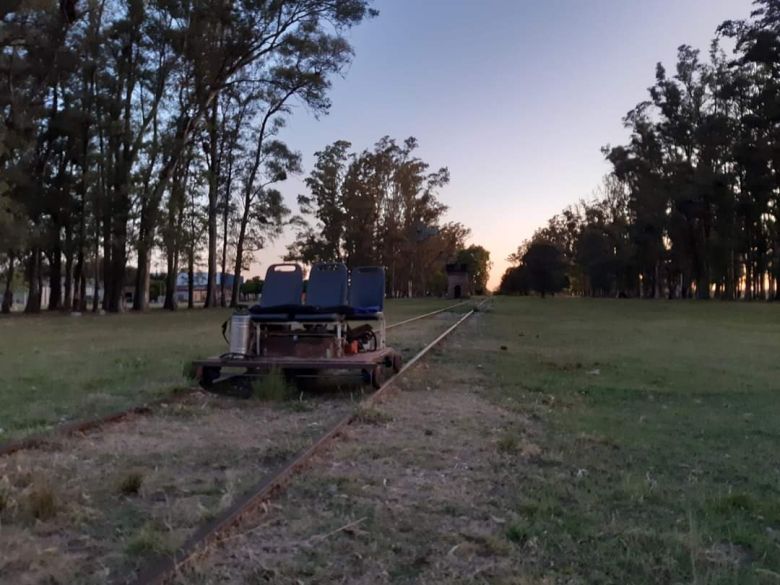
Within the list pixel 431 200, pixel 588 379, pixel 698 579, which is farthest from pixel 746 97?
pixel 698 579

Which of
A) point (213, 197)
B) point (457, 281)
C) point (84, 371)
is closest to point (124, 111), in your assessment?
point (213, 197)

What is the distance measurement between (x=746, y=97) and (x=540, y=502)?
6264cm

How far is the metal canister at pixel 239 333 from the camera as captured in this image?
11516 mm

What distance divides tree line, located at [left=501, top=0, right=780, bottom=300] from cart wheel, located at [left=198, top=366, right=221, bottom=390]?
1940 inches

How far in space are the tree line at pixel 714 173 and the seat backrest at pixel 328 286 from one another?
46496mm

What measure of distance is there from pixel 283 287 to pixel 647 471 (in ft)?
24.8

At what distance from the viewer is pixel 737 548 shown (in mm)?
4828

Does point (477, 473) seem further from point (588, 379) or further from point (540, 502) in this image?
point (588, 379)

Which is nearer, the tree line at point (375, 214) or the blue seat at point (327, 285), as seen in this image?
the blue seat at point (327, 285)

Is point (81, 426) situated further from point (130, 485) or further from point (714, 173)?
point (714, 173)

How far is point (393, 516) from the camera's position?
5332mm

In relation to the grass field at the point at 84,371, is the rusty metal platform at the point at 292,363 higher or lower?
higher

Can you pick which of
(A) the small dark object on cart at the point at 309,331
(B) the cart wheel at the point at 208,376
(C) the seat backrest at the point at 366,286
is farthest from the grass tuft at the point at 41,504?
(C) the seat backrest at the point at 366,286

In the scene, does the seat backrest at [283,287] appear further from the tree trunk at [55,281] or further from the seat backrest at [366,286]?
the tree trunk at [55,281]
